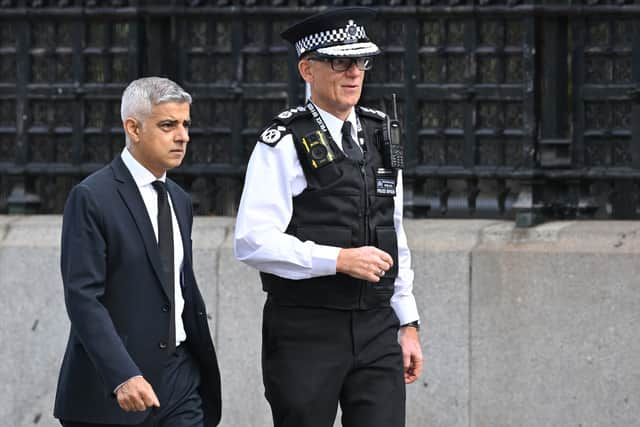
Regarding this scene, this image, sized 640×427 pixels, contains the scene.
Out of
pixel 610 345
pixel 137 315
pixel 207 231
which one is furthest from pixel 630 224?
pixel 137 315

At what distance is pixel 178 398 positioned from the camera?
214 inches

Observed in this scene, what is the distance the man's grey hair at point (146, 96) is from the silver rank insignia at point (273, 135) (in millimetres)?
317

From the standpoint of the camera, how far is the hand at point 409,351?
19.0ft

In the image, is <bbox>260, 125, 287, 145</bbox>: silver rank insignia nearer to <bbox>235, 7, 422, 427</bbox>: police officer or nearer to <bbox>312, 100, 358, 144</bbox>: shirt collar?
<bbox>235, 7, 422, 427</bbox>: police officer

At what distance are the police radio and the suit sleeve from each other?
1073 mm

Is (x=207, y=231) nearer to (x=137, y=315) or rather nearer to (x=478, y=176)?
(x=478, y=176)

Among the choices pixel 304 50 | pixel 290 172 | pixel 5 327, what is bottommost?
pixel 5 327

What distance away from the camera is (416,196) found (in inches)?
328

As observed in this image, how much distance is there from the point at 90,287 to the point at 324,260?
0.80 meters

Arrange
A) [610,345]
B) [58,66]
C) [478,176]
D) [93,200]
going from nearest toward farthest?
[93,200], [610,345], [478,176], [58,66]

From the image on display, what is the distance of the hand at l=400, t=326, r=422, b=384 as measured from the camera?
19.0 ft

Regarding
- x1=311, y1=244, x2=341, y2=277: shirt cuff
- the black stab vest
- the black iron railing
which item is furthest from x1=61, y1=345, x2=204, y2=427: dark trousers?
the black iron railing

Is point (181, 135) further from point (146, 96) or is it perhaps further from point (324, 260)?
point (324, 260)

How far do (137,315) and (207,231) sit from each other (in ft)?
9.80
